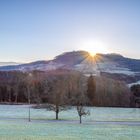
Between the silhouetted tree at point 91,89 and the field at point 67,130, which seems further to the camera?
the silhouetted tree at point 91,89

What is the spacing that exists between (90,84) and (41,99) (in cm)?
2779

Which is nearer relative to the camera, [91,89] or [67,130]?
[67,130]

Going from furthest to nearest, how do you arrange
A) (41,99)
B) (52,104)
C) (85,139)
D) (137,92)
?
(137,92)
(41,99)
(52,104)
(85,139)

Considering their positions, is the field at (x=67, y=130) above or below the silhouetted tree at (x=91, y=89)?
below

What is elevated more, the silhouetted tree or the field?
the silhouetted tree

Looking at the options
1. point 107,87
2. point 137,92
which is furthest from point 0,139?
point 107,87

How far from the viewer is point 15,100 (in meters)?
170

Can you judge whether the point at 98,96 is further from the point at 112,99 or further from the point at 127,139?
the point at 127,139

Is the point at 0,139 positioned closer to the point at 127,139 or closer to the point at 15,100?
the point at 127,139

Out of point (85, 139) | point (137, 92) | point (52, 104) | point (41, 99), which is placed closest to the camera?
point (85, 139)

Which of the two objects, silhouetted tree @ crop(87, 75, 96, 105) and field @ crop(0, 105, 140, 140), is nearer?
field @ crop(0, 105, 140, 140)

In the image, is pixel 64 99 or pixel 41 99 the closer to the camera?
pixel 64 99

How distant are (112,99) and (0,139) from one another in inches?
5526

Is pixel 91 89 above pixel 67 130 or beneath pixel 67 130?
above
